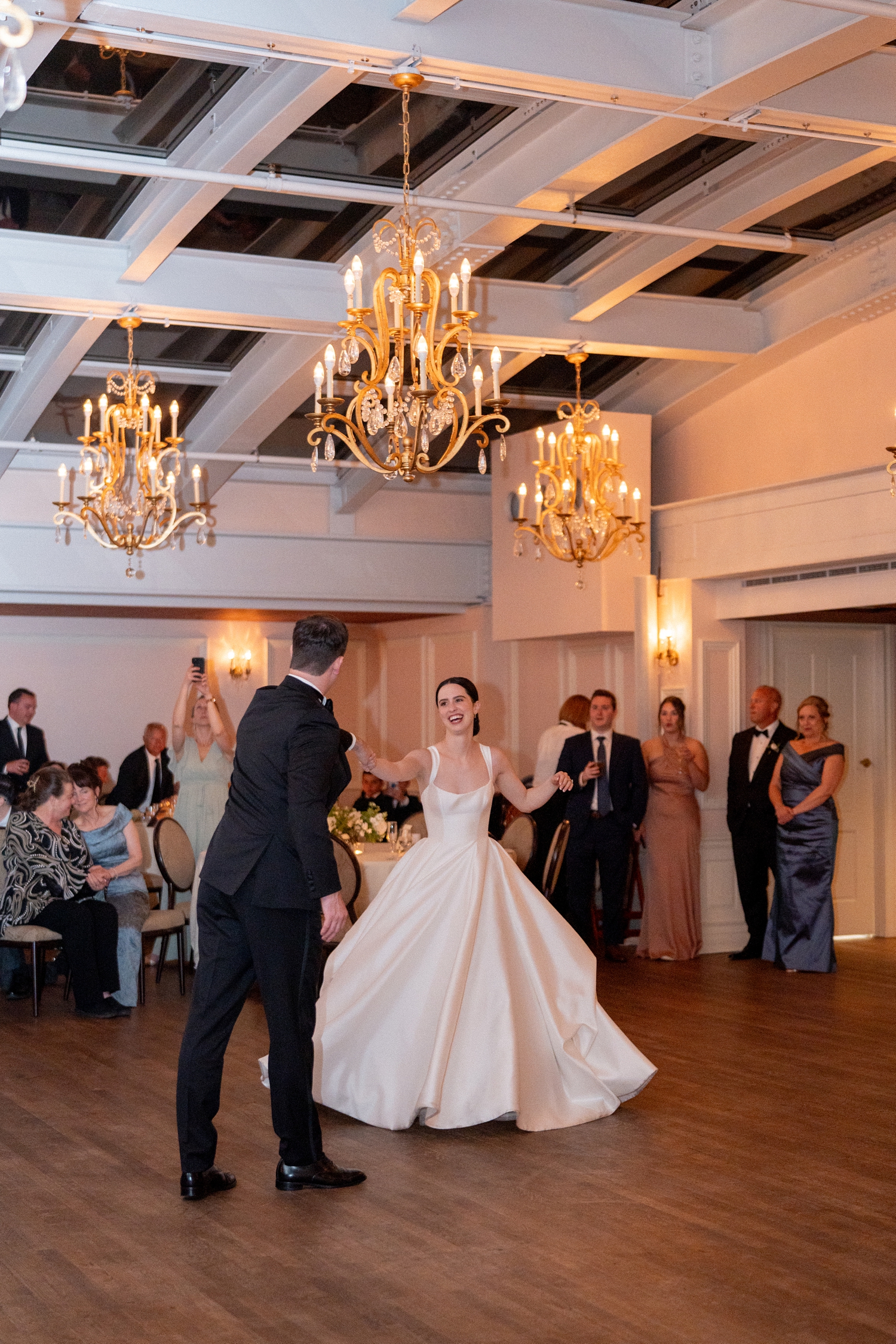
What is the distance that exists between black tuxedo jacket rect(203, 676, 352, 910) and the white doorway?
6.35 metres

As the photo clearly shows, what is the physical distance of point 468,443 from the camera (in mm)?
11398

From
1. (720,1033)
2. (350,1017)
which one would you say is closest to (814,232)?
(720,1033)

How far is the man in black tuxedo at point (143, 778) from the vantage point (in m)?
11.5

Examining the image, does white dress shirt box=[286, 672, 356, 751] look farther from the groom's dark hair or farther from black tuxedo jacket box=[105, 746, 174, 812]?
black tuxedo jacket box=[105, 746, 174, 812]

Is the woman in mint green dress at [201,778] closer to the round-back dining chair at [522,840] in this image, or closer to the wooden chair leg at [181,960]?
the wooden chair leg at [181,960]

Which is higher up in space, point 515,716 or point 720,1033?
point 515,716

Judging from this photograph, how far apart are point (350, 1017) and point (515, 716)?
686 cm

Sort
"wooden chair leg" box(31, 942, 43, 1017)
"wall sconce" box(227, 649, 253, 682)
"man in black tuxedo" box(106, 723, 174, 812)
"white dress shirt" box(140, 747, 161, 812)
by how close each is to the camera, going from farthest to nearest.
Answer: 1. "wall sconce" box(227, 649, 253, 682)
2. "white dress shirt" box(140, 747, 161, 812)
3. "man in black tuxedo" box(106, 723, 174, 812)
4. "wooden chair leg" box(31, 942, 43, 1017)

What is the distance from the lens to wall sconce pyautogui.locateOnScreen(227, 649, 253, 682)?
12.9m

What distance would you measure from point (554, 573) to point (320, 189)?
15.6ft

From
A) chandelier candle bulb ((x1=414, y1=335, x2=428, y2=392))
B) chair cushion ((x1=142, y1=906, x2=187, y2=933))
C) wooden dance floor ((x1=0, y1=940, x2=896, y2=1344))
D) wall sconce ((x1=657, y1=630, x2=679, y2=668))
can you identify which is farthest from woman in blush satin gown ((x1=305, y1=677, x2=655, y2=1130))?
wall sconce ((x1=657, y1=630, x2=679, y2=668))

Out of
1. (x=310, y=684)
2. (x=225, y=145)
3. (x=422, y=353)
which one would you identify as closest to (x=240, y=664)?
(x=225, y=145)

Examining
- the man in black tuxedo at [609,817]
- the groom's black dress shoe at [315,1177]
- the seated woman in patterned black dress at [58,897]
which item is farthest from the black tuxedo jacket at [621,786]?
the groom's black dress shoe at [315,1177]

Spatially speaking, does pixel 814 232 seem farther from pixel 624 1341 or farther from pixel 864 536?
pixel 624 1341
